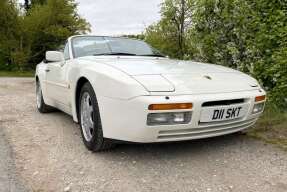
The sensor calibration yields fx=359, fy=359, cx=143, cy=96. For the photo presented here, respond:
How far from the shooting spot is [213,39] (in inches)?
264

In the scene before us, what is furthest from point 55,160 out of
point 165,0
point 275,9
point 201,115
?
point 165,0

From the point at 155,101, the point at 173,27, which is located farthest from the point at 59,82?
the point at 173,27

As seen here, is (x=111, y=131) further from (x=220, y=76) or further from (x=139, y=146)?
(x=220, y=76)

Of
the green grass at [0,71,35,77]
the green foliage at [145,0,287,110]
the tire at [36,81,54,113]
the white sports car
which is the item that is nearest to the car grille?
the white sports car

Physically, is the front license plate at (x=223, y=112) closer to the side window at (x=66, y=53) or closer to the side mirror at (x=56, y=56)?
the side window at (x=66, y=53)

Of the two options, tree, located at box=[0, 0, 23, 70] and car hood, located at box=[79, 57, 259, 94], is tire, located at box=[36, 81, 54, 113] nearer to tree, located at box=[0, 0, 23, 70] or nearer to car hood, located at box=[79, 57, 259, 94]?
car hood, located at box=[79, 57, 259, 94]

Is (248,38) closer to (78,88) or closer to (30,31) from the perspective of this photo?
(78,88)

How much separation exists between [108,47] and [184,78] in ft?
5.22

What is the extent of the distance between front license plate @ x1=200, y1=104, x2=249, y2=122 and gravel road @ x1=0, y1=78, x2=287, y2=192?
1.30ft

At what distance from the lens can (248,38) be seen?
593cm

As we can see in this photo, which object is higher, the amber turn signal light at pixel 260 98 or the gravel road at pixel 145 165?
the amber turn signal light at pixel 260 98

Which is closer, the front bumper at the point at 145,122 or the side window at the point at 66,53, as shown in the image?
the front bumper at the point at 145,122

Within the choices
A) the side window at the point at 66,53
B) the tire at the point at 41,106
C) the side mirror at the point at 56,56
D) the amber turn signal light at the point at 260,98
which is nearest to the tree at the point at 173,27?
the tire at the point at 41,106

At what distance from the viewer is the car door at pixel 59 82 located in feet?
13.9
